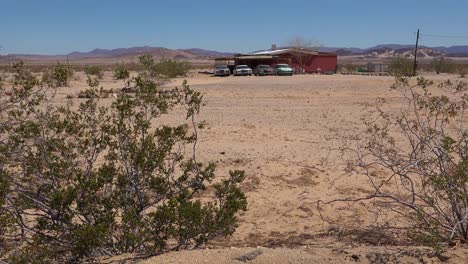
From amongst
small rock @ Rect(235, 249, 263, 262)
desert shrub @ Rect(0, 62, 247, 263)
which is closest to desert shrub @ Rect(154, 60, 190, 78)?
desert shrub @ Rect(0, 62, 247, 263)

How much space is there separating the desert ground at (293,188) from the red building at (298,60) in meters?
42.2

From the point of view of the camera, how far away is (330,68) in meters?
64.0

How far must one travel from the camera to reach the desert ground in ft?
17.0

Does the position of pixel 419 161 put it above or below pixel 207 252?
above

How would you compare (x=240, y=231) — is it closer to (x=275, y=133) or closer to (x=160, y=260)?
(x=160, y=260)

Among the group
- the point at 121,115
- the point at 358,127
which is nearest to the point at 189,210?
the point at 121,115

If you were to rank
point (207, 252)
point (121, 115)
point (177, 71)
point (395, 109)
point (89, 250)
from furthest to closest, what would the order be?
1. point (177, 71)
2. point (395, 109)
3. point (121, 115)
4. point (207, 252)
5. point (89, 250)

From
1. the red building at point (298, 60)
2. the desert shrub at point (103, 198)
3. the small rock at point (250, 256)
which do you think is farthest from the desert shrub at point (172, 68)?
the small rock at point (250, 256)

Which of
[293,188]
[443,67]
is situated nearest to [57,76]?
[293,188]

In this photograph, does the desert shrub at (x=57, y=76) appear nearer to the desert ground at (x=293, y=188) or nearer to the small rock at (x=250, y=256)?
the desert ground at (x=293, y=188)

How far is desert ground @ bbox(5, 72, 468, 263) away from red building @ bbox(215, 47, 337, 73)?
42249mm

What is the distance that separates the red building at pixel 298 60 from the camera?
6053 cm

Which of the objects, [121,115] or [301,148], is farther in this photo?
[301,148]

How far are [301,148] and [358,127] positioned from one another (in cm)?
333
